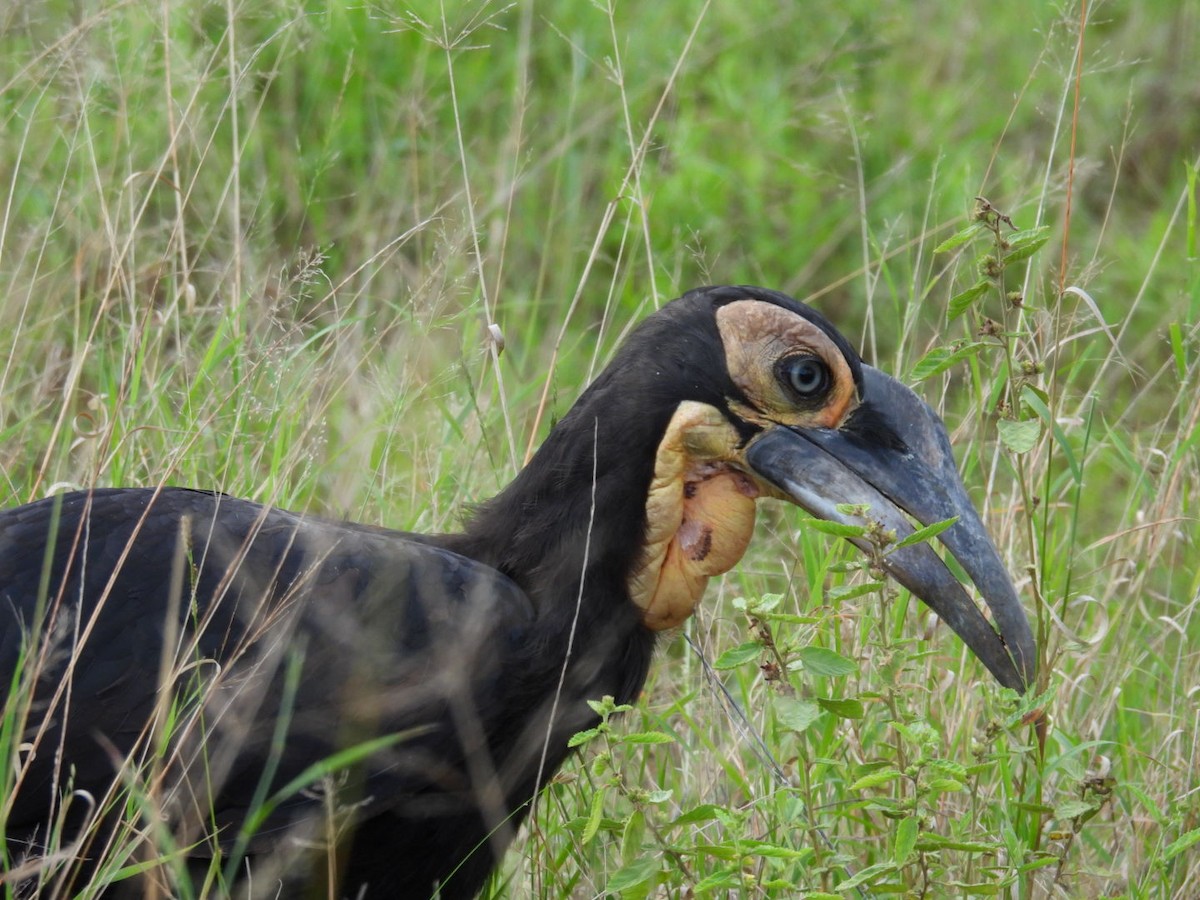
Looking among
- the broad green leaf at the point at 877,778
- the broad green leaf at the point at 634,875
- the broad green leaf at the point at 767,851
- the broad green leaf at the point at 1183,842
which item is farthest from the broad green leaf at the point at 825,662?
the broad green leaf at the point at 1183,842

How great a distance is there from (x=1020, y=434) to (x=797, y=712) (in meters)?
0.54

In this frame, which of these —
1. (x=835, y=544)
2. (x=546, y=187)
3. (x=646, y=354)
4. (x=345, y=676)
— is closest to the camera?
(x=345, y=676)

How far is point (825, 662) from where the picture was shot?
8.78 ft

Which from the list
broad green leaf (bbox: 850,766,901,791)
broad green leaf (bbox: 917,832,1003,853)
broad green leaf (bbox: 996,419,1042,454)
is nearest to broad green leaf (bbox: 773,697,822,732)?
broad green leaf (bbox: 850,766,901,791)

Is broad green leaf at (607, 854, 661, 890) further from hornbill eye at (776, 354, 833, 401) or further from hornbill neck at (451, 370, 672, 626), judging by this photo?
hornbill eye at (776, 354, 833, 401)

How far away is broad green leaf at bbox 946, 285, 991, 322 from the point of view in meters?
2.70

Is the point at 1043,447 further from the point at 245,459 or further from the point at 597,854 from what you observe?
the point at 245,459

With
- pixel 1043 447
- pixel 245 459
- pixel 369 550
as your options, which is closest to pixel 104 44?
pixel 245 459

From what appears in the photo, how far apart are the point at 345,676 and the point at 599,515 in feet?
1.64

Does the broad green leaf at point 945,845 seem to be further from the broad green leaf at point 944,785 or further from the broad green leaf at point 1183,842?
the broad green leaf at point 1183,842

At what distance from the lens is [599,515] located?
303 cm

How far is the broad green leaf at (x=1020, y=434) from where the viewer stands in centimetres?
270

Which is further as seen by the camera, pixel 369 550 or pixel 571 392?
pixel 571 392

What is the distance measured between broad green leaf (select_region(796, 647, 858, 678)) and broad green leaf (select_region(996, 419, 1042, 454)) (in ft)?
1.34
